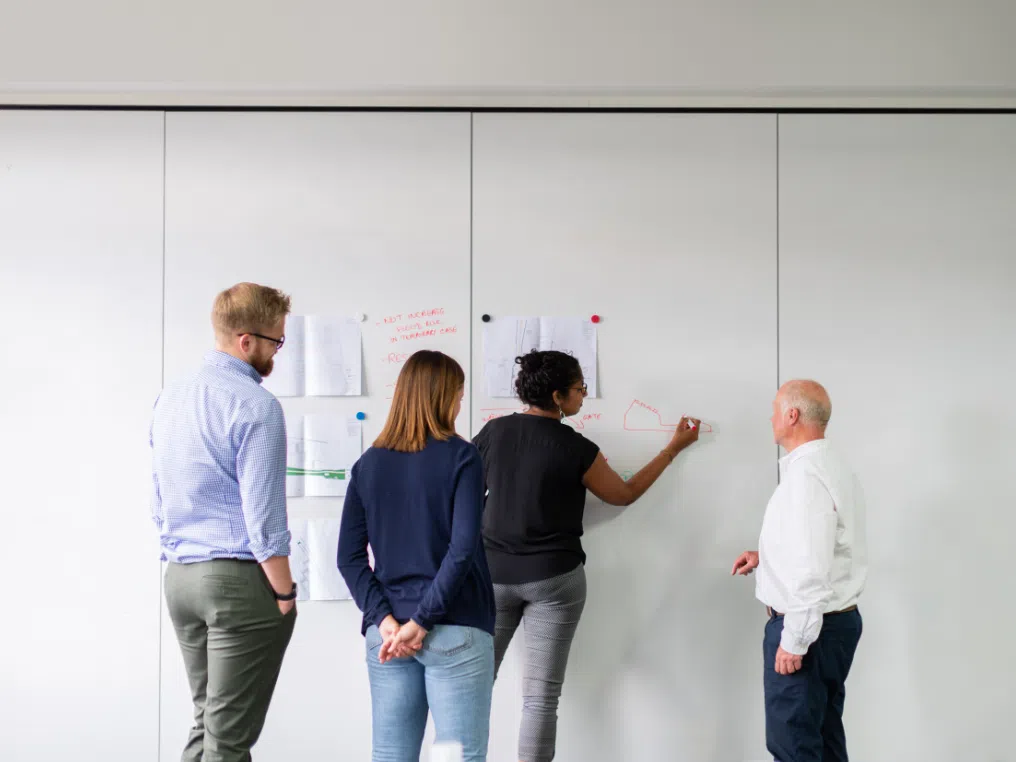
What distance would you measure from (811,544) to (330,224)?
6.25 feet

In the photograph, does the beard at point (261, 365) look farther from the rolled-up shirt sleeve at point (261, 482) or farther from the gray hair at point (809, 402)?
the gray hair at point (809, 402)

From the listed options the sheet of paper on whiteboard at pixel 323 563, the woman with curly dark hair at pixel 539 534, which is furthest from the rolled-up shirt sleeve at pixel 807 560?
the sheet of paper on whiteboard at pixel 323 563

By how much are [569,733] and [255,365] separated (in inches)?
69.8

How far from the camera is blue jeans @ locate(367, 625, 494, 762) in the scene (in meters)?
1.77

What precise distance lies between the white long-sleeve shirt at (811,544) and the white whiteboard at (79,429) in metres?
2.10

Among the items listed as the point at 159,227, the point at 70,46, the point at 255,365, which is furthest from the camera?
the point at 159,227

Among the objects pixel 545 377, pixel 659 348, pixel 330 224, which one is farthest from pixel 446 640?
pixel 330 224

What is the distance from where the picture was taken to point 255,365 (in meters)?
1.89

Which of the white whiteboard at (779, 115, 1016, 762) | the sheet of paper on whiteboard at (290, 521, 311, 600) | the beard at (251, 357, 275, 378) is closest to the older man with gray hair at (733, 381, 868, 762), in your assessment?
the white whiteboard at (779, 115, 1016, 762)

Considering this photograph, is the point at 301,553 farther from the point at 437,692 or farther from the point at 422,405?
the point at 422,405

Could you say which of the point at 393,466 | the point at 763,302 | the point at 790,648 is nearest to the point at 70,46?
the point at 393,466

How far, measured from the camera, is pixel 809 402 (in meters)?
2.10

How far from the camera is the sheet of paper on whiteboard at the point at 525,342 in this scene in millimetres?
2750

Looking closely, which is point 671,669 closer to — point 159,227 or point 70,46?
point 159,227
